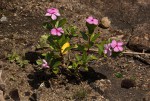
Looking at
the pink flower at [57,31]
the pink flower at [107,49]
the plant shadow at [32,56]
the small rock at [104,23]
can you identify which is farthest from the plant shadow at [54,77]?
the small rock at [104,23]

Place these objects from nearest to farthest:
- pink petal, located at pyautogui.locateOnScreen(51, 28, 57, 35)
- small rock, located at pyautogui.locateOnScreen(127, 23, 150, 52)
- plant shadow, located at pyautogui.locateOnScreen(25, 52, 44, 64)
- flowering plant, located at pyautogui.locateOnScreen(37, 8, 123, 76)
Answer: pink petal, located at pyautogui.locateOnScreen(51, 28, 57, 35) → flowering plant, located at pyautogui.locateOnScreen(37, 8, 123, 76) → plant shadow, located at pyautogui.locateOnScreen(25, 52, 44, 64) → small rock, located at pyautogui.locateOnScreen(127, 23, 150, 52)

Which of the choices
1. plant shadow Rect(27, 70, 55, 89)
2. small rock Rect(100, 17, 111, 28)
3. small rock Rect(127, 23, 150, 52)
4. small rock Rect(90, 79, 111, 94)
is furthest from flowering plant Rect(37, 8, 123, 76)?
small rock Rect(100, 17, 111, 28)

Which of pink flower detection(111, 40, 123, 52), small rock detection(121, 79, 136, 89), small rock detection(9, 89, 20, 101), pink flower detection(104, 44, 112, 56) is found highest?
pink flower detection(111, 40, 123, 52)

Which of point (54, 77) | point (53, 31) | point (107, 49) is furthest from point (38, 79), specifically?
point (107, 49)

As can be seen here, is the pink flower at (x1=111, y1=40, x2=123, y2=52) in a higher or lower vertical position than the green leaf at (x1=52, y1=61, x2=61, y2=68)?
higher

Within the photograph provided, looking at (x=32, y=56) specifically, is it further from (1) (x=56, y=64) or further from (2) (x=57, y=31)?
(2) (x=57, y=31)

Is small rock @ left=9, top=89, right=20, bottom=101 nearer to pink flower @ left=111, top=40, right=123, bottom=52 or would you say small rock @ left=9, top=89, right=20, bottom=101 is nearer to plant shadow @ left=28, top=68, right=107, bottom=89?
plant shadow @ left=28, top=68, right=107, bottom=89
